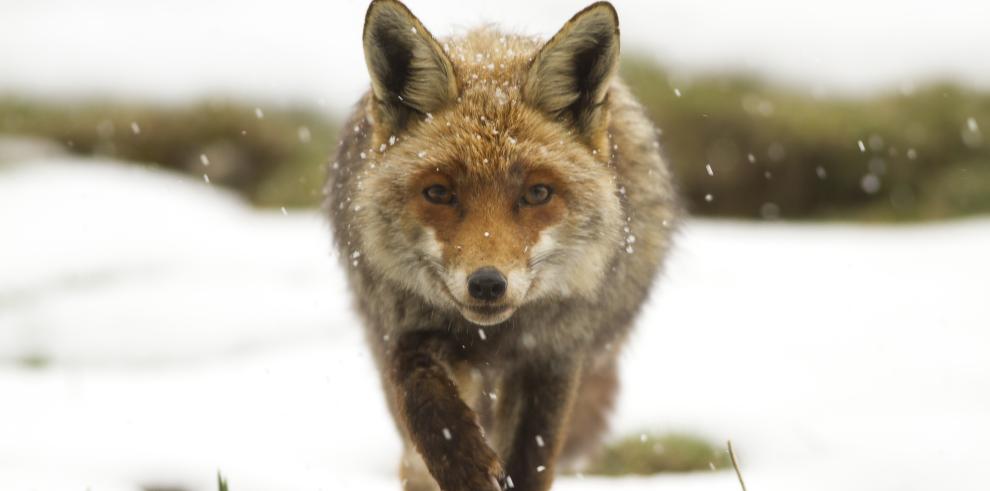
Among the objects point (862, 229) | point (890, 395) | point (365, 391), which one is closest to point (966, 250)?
point (862, 229)

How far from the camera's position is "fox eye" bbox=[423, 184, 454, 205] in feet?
11.0

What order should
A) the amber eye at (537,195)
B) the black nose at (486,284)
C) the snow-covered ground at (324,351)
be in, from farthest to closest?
1. the snow-covered ground at (324,351)
2. the amber eye at (537,195)
3. the black nose at (486,284)

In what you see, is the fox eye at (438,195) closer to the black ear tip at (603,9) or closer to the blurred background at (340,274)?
the black ear tip at (603,9)

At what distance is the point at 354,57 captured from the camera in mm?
11422

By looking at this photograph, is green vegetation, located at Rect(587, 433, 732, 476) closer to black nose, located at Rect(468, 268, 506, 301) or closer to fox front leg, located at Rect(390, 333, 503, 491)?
fox front leg, located at Rect(390, 333, 503, 491)

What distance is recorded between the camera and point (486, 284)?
3.08 metres

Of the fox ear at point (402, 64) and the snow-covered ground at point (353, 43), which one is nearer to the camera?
the fox ear at point (402, 64)

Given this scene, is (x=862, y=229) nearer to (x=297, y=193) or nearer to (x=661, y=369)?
(x=661, y=369)

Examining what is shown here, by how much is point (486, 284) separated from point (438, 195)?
42cm

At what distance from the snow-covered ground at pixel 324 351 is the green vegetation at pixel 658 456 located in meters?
0.10

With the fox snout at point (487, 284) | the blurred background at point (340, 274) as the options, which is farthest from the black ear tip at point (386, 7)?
the blurred background at point (340, 274)

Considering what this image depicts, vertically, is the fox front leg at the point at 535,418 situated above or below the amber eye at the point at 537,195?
below

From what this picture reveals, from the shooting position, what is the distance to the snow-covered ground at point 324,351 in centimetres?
443

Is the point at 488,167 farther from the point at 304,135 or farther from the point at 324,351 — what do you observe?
the point at 304,135
